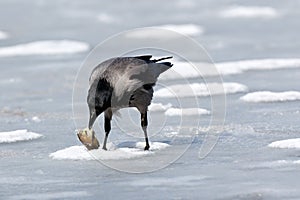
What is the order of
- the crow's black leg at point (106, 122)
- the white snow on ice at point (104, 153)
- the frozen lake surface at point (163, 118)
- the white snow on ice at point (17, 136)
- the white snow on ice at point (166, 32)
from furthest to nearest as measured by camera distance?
1. the white snow on ice at point (166, 32)
2. the white snow on ice at point (17, 136)
3. the crow's black leg at point (106, 122)
4. the white snow on ice at point (104, 153)
5. the frozen lake surface at point (163, 118)

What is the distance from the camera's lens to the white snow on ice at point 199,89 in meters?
11.6

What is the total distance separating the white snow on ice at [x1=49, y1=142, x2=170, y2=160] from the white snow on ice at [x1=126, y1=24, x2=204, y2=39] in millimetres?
7598

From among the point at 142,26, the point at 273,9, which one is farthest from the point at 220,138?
the point at 273,9

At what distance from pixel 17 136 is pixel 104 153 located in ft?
4.53

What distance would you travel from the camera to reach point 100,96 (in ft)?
26.1

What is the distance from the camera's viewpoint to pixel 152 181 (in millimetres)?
7285

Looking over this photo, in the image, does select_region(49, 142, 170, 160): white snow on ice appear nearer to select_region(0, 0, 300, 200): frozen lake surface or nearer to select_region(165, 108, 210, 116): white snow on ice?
select_region(0, 0, 300, 200): frozen lake surface

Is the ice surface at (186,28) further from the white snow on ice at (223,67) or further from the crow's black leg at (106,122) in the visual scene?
the crow's black leg at (106,122)

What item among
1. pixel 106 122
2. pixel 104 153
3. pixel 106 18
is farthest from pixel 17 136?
pixel 106 18

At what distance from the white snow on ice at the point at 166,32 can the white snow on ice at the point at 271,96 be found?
4.94m

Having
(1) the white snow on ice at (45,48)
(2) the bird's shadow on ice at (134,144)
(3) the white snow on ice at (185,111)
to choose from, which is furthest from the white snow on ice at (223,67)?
(2) the bird's shadow on ice at (134,144)

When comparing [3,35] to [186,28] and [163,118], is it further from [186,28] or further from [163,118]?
[163,118]

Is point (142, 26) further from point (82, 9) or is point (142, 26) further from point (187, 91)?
point (187, 91)

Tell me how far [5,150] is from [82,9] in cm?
1211
